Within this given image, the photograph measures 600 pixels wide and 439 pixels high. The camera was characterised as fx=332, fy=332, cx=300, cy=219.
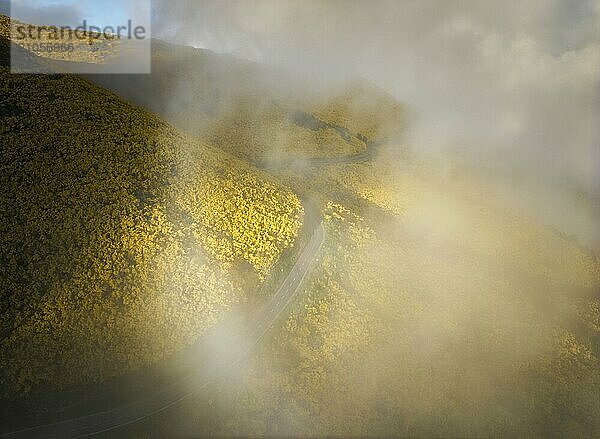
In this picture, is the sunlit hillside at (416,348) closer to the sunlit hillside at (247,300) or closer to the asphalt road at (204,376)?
the sunlit hillside at (247,300)

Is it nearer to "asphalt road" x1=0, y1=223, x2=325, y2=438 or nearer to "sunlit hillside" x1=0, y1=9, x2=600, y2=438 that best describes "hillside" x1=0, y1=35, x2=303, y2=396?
"sunlit hillside" x1=0, y1=9, x2=600, y2=438

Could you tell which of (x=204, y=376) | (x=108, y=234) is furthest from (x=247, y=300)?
(x=108, y=234)

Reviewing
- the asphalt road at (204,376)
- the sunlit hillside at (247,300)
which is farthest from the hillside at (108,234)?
the asphalt road at (204,376)

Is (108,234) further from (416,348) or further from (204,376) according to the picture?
(416,348)

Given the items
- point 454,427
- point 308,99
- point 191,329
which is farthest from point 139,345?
point 308,99

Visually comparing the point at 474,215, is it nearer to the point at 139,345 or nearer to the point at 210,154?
the point at 210,154
